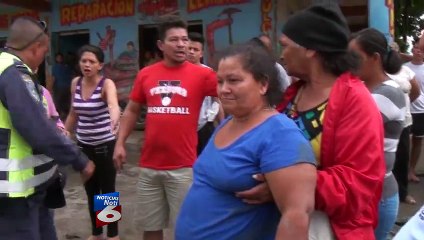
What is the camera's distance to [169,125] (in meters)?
4.16

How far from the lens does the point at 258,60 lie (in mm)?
2189

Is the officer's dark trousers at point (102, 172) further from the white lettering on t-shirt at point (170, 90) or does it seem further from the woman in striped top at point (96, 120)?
the white lettering on t-shirt at point (170, 90)

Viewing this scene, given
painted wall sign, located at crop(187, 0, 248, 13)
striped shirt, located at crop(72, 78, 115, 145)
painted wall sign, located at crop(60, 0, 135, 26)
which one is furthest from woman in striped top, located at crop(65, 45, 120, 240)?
painted wall sign, located at crop(60, 0, 135, 26)

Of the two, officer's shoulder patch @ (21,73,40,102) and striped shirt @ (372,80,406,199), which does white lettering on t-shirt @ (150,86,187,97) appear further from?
striped shirt @ (372,80,406,199)

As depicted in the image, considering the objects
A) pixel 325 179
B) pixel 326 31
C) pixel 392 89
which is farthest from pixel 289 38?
pixel 392 89

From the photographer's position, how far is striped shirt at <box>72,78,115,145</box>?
16.8 feet

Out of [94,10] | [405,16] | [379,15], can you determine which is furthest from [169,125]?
[405,16]

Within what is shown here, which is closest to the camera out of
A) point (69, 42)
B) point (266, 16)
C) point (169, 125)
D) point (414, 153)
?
→ point (169, 125)

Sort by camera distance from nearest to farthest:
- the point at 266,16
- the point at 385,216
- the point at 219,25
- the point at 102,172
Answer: the point at 385,216, the point at 102,172, the point at 266,16, the point at 219,25

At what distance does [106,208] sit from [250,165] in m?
3.21

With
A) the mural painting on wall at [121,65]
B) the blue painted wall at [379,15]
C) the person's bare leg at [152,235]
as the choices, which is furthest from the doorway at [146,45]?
the person's bare leg at [152,235]

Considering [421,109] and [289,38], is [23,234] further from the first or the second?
[421,109]

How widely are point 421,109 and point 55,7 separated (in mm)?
9294

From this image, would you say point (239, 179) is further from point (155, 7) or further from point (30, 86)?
point (155, 7)
